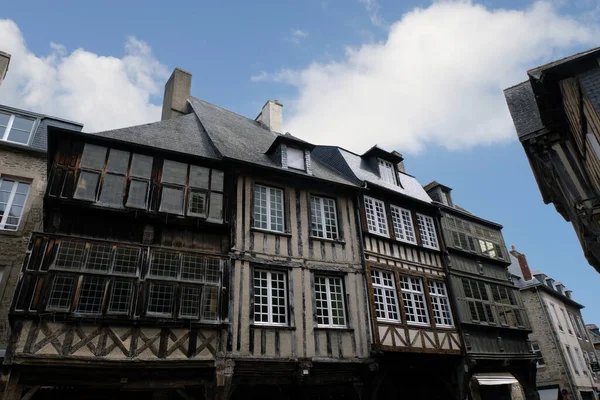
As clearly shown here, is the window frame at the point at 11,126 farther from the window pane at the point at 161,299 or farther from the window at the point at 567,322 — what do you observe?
the window at the point at 567,322

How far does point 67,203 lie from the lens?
831 centimetres

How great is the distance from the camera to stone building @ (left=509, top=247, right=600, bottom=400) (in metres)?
19.6

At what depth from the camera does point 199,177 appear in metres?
10.0

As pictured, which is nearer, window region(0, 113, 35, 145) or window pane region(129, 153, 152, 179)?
window pane region(129, 153, 152, 179)

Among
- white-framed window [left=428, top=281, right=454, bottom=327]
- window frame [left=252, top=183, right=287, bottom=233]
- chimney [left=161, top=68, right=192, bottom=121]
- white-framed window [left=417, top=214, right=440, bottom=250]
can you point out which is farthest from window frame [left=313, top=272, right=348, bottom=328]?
chimney [left=161, top=68, right=192, bottom=121]

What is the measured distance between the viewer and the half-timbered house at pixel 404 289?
11.3 m

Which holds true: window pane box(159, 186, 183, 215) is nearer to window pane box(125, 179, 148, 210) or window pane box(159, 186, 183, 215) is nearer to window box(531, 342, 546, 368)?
window pane box(125, 179, 148, 210)

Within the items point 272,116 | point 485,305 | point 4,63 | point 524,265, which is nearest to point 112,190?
point 4,63

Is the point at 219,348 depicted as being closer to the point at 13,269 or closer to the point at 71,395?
the point at 71,395

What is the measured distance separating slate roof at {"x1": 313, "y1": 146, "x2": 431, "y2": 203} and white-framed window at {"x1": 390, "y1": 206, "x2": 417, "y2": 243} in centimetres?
67

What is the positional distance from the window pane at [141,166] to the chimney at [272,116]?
7468 millimetres

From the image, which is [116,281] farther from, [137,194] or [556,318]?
[556,318]

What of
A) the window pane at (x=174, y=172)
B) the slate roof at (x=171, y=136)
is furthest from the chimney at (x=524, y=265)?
the window pane at (x=174, y=172)

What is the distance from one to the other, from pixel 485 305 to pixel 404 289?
4.09m
